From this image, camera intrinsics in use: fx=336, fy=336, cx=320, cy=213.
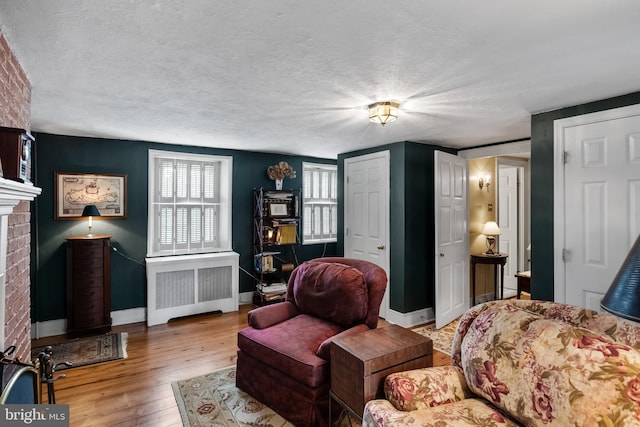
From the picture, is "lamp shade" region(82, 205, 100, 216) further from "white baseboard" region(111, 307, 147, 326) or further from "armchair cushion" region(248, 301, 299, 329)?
"armchair cushion" region(248, 301, 299, 329)

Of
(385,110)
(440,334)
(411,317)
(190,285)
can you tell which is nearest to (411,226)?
(411,317)

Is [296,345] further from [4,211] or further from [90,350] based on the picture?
[90,350]

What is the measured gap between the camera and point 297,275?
9.66 feet

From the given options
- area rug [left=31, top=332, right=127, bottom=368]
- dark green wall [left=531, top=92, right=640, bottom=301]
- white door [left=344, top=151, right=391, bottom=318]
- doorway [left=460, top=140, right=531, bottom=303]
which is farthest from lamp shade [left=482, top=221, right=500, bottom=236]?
area rug [left=31, top=332, right=127, bottom=368]

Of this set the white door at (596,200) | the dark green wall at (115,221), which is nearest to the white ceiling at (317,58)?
the white door at (596,200)

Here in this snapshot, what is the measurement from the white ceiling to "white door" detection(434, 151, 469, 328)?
0.96 meters

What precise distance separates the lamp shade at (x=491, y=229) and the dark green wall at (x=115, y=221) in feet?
10.5

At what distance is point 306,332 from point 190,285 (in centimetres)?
236

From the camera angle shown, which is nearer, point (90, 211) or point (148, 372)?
point (148, 372)

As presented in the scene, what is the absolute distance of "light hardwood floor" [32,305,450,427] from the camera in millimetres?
2275

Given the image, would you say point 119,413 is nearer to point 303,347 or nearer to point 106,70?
point 303,347

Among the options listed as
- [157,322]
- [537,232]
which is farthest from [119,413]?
[537,232]

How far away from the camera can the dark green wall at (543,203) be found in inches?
108

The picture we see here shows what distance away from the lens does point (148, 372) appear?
9.37 feet
